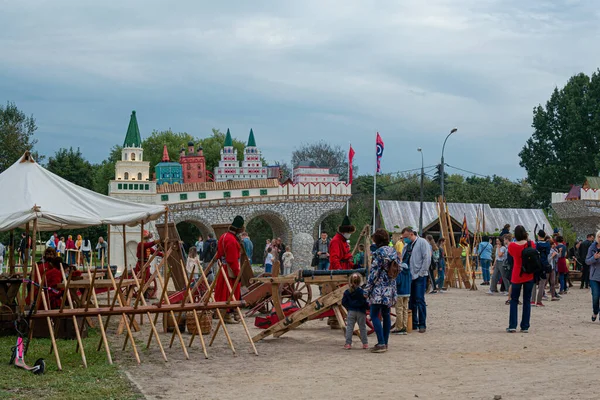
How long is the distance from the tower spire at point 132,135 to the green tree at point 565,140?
Result: 34.7 metres

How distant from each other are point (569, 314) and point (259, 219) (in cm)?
4402

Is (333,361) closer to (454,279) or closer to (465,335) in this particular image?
(465,335)

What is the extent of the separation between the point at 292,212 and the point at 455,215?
13.1 m

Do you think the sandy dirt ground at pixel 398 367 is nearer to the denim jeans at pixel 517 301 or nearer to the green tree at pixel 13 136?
the denim jeans at pixel 517 301

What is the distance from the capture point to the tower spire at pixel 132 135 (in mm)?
40688

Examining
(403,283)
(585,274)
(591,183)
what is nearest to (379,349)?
(403,283)

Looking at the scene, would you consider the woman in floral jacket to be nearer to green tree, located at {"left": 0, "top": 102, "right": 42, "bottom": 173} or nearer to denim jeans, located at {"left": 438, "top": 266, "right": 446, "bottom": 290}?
denim jeans, located at {"left": 438, "top": 266, "right": 446, "bottom": 290}

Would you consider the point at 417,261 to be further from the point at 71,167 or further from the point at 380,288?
the point at 71,167

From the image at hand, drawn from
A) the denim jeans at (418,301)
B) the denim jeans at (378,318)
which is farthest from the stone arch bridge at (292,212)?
the denim jeans at (378,318)

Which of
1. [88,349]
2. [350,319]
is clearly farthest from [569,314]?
[88,349]

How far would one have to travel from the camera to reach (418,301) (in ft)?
41.3

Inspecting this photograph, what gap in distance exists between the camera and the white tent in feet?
35.2

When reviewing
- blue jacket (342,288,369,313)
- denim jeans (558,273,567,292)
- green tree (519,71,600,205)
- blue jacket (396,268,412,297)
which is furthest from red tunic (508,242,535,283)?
green tree (519,71,600,205)

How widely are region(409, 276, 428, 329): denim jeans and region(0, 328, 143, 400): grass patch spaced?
505 centimetres
